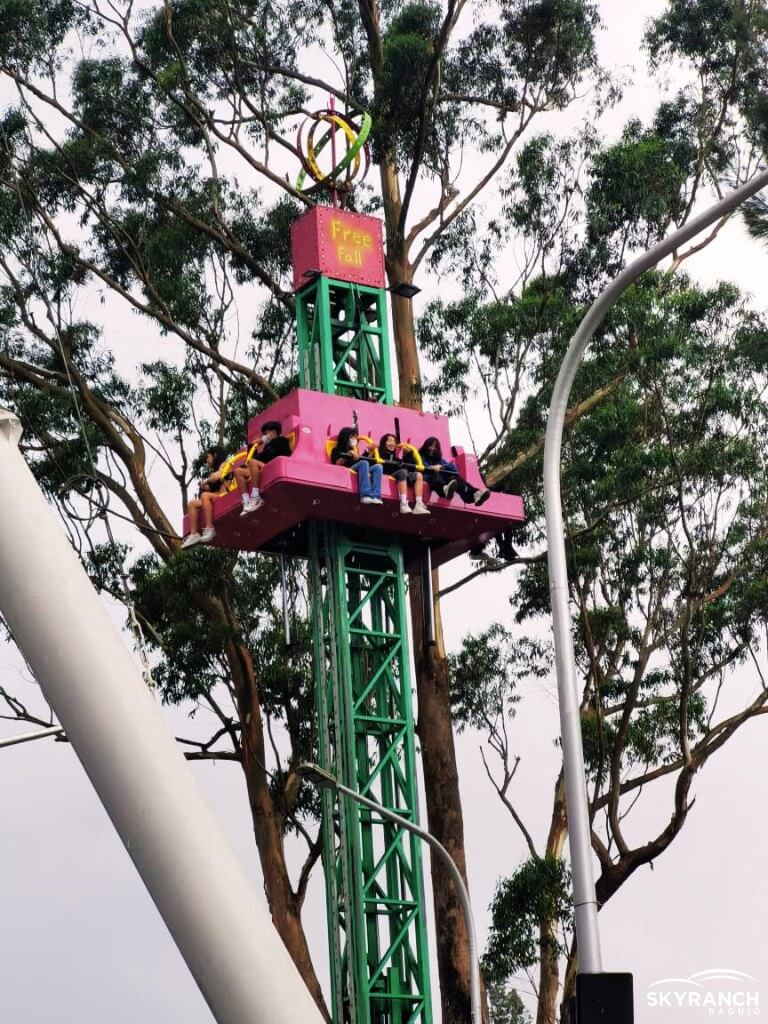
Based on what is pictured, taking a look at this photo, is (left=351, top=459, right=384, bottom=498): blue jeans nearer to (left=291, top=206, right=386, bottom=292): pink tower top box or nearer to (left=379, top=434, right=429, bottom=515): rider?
(left=379, top=434, right=429, bottom=515): rider

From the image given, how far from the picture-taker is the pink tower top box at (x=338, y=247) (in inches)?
896

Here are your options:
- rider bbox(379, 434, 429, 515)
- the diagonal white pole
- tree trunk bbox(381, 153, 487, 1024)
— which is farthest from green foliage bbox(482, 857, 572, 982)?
the diagonal white pole

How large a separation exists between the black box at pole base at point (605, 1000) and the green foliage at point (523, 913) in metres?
16.6

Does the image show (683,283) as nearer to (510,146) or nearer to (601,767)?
(510,146)

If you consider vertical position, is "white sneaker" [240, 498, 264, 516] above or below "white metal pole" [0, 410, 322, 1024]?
above

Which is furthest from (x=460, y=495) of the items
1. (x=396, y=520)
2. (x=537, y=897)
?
(x=537, y=897)

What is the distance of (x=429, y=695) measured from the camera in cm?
2531

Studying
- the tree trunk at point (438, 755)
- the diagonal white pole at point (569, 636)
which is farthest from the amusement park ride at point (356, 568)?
the diagonal white pole at point (569, 636)

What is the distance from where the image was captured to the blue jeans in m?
19.4

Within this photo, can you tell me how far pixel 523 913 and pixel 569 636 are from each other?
14.8 m

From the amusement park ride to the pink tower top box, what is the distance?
32 millimetres

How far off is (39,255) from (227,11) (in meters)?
5.78

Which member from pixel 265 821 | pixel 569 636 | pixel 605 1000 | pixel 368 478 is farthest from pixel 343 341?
pixel 605 1000

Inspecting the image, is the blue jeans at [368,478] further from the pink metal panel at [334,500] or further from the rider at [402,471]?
the rider at [402,471]
